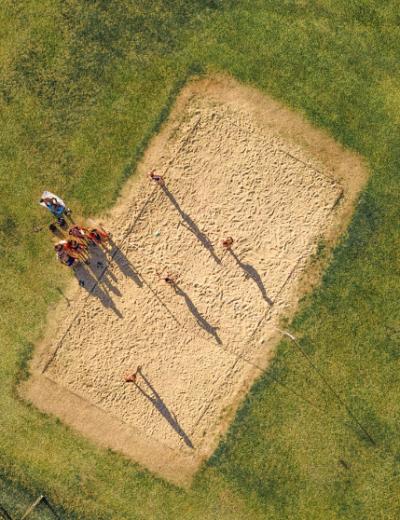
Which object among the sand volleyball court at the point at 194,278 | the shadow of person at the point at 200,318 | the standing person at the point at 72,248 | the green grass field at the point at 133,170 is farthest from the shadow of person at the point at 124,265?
the green grass field at the point at 133,170

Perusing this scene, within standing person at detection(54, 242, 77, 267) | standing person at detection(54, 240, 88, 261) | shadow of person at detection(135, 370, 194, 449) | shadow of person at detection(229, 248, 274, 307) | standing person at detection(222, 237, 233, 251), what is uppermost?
standing person at detection(222, 237, 233, 251)

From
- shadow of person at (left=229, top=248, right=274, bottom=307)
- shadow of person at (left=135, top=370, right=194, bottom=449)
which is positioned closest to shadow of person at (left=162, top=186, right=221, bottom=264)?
shadow of person at (left=229, top=248, right=274, bottom=307)

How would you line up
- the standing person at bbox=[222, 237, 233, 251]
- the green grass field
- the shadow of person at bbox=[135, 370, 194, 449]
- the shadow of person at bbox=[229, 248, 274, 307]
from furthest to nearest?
the shadow of person at bbox=[135, 370, 194, 449], the shadow of person at bbox=[229, 248, 274, 307], the green grass field, the standing person at bbox=[222, 237, 233, 251]

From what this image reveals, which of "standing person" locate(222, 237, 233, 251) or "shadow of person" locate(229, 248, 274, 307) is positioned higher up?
"standing person" locate(222, 237, 233, 251)

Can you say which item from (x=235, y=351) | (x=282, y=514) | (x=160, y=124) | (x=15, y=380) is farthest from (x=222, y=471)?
(x=160, y=124)

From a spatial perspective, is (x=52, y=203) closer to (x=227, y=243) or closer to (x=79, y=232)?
(x=79, y=232)

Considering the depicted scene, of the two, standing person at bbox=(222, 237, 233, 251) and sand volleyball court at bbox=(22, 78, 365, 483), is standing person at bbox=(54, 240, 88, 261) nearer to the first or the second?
sand volleyball court at bbox=(22, 78, 365, 483)

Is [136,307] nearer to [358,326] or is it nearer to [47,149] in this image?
[47,149]

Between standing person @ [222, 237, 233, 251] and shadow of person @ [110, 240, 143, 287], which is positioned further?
shadow of person @ [110, 240, 143, 287]
